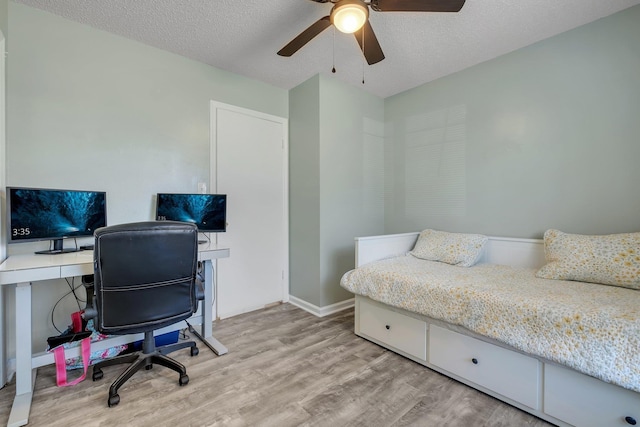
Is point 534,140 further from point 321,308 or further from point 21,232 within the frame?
point 21,232

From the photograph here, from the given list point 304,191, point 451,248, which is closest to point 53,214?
point 304,191

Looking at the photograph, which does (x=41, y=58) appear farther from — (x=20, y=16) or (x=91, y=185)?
(x=91, y=185)

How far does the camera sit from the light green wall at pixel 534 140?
207cm

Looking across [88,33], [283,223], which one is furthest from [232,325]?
[88,33]

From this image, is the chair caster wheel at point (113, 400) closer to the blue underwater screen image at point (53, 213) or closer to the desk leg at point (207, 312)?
the desk leg at point (207, 312)

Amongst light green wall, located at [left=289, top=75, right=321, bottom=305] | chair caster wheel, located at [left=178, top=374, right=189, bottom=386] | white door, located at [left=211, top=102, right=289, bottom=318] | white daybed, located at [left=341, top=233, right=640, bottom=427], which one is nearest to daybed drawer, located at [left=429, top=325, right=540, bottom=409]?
white daybed, located at [left=341, top=233, right=640, bottom=427]

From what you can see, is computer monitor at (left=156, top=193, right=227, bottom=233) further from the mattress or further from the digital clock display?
the mattress

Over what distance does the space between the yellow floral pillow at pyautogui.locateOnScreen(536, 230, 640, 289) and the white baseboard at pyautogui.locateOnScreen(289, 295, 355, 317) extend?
1845mm

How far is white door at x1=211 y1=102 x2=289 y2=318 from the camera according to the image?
115 inches

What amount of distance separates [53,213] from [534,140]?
3.73 m

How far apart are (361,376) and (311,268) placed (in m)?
1.35

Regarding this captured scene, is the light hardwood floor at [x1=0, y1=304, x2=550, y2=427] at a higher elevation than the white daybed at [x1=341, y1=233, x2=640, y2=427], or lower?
lower

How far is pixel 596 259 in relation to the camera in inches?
74.2

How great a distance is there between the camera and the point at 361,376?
194cm
